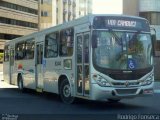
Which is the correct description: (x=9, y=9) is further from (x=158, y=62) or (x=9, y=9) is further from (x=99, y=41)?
(x=99, y=41)

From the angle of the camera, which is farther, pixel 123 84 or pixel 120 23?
pixel 120 23

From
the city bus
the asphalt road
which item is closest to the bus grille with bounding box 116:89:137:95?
the city bus

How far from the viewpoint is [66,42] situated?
17188 mm

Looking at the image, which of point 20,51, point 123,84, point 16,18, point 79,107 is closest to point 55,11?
point 16,18

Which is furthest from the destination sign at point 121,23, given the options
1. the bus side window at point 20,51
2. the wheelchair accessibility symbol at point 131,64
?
the bus side window at point 20,51

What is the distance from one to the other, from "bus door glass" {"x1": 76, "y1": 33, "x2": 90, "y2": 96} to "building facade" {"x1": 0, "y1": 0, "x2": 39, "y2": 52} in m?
86.3

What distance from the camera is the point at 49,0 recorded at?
115 metres

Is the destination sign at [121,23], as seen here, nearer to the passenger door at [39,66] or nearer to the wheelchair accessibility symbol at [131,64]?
the wheelchair accessibility symbol at [131,64]

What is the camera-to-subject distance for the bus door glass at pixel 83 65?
50.9 feet

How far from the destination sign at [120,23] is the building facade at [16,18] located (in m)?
86.7

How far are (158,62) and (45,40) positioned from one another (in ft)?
56.3

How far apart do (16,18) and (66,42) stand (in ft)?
304

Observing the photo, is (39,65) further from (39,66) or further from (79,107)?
(79,107)

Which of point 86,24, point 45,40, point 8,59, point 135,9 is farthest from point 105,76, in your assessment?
point 135,9
